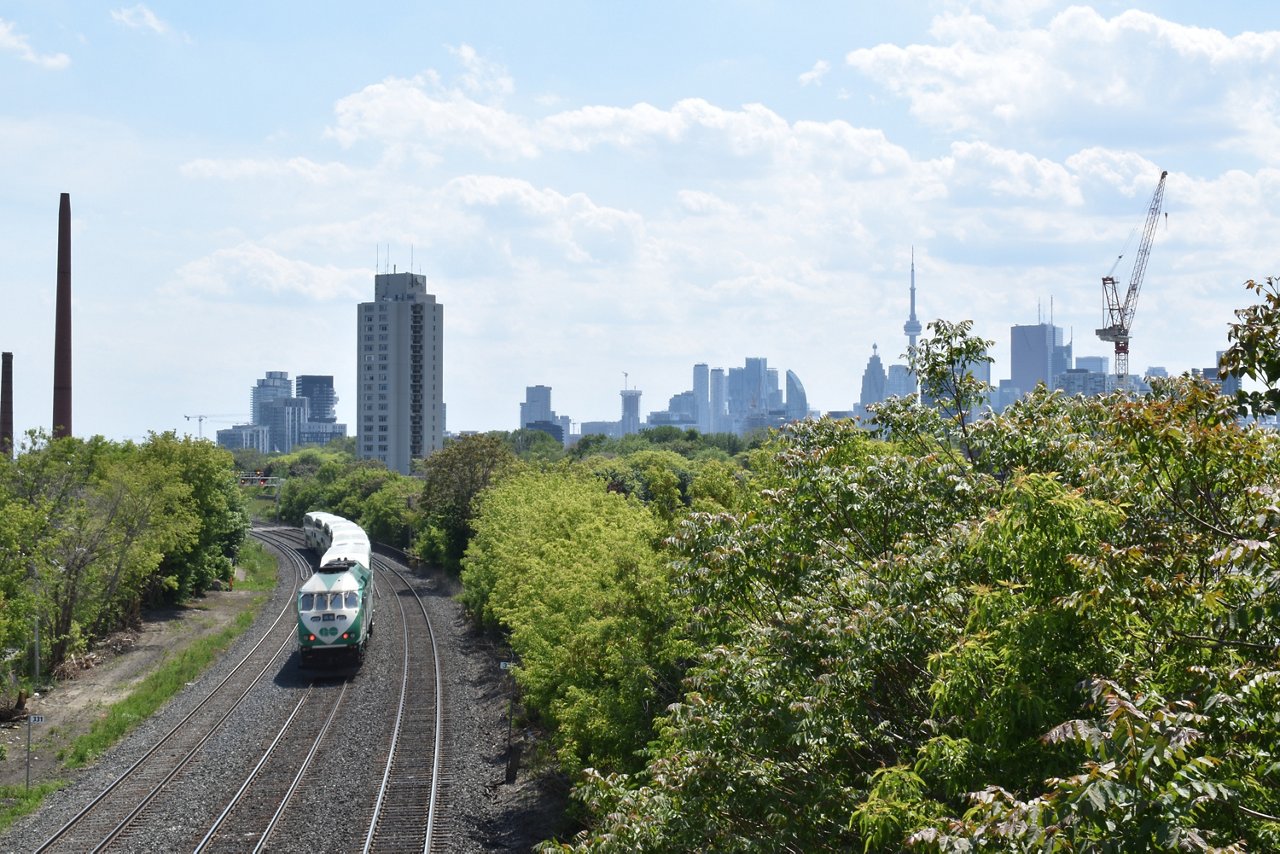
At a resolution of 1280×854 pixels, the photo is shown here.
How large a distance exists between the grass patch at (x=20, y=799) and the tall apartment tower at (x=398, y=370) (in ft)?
479

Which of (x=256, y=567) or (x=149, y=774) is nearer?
(x=149, y=774)

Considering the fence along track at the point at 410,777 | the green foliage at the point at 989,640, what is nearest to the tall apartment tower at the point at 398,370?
the fence along track at the point at 410,777

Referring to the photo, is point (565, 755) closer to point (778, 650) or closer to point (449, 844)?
point (449, 844)

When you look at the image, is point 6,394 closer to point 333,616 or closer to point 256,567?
point 256,567

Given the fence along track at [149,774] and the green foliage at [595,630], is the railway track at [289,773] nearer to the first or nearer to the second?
the fence along track at [149,774]

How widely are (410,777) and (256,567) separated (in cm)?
4795

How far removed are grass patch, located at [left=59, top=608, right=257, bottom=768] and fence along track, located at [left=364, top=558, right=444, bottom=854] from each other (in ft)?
23.7

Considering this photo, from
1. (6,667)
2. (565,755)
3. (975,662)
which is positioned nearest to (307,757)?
(565,755)

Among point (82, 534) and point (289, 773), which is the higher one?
point (82, 534)

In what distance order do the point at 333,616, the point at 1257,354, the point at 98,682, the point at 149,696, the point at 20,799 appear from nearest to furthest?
the point at 1257,354, the point at 20,799, the point at 149,696, the point at 333,616, the point at 98,682

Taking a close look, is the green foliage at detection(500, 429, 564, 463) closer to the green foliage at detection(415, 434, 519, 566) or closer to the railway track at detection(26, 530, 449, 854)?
the green foliage at detection(415, 434, 519, 566)

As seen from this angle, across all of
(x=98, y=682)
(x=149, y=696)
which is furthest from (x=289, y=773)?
(x=98, y=682)

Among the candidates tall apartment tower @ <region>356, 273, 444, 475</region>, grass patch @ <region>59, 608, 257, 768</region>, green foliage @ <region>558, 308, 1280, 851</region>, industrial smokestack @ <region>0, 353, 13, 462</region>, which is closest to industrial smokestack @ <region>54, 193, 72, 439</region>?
industrial smokestack @ <region>0, 353, 13, 462</region>

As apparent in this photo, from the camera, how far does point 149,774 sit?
78.4 ft
